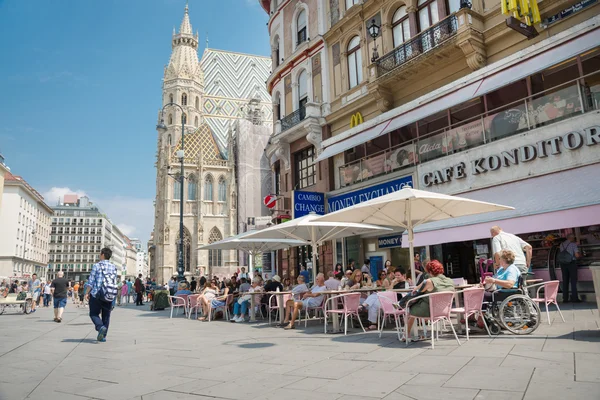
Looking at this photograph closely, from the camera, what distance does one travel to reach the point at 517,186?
10.7 m

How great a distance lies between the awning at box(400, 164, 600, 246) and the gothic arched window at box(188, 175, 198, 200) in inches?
2065

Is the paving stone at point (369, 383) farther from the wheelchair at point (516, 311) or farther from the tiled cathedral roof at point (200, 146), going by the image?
the tiled cathedral roof at point (200, 146)

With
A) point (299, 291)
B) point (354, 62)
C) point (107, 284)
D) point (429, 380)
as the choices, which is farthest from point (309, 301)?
point (354, 62)

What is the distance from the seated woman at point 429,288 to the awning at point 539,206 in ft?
15.2

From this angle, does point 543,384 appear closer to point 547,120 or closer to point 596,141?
point 596,141

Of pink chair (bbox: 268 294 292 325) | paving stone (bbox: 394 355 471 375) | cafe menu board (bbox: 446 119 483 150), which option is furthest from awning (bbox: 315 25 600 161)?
paving stone (bbox: 394 355 471 375)

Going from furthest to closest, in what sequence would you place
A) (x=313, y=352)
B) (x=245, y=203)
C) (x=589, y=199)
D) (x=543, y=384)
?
1. (x=245, y=203)
2. (x=589, y=199)
3. (x=313, y=352)
4. (x=543, y=384)

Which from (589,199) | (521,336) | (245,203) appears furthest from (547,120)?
(245,203)

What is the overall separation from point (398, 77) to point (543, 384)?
40.5 feet

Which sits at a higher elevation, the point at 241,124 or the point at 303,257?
the point at 241,124

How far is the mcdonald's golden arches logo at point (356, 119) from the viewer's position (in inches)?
645

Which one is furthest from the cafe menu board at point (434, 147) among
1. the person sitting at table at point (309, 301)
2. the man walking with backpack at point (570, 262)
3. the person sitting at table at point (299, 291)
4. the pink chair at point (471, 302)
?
the pink chair at point (471, 302)

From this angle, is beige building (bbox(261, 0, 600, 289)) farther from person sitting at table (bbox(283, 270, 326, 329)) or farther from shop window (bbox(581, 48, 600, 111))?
person sitting at table (bbox(283, 270, 326, 329))

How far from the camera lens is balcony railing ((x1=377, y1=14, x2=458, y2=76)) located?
12.7 m
